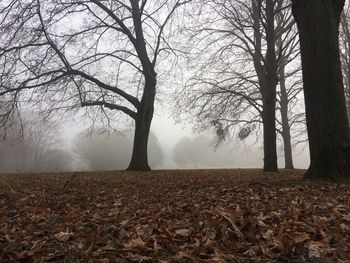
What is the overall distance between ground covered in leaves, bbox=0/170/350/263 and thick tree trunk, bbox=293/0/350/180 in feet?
3.25

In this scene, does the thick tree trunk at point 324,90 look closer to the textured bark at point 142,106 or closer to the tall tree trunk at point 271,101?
the tall tree trunk at point 271,101

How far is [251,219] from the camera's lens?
4113 mm

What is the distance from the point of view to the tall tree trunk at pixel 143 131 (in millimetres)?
18016

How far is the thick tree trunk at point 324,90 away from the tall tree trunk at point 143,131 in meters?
11.0

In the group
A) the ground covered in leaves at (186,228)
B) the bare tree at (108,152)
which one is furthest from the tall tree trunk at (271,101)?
the bare tree at (108,152)

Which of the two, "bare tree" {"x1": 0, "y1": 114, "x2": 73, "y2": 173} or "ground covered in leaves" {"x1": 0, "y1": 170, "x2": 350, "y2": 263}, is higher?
"bare tree" {"x1": 0, "y1": 114, "x2": 73, "y2": 173}

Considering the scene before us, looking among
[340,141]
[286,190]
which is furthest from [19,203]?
[340,141]

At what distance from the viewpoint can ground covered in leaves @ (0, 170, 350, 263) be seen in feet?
10.9

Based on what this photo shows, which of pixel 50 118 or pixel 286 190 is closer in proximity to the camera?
pixel 286 190

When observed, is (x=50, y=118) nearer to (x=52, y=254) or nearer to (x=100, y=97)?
(x=100, y=97)

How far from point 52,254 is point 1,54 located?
1265 centimetres

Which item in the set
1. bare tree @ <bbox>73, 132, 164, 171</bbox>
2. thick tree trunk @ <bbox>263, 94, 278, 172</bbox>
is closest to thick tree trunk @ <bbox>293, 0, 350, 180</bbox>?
thick tree trunk @ <bbox>263, 94, 278, 172</bbox>

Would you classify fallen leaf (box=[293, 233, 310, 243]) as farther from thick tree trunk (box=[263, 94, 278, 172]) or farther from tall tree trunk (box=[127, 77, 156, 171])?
tall tree trunk (box=[127, 77, 156, 171])

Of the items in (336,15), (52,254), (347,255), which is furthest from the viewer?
(336,15)
